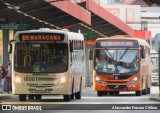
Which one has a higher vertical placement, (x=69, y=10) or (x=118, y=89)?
(x=69, y=10)

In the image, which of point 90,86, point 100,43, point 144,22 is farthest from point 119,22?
point 144,22

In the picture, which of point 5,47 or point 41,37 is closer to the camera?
point 41,37

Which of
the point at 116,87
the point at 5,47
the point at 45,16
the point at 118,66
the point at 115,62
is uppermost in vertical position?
the point at 45,16

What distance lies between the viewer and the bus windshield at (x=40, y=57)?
25.6 meters

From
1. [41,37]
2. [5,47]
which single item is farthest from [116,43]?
[5,47]

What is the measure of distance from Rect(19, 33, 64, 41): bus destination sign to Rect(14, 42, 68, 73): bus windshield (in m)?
0.18

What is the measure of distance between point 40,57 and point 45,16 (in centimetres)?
1379

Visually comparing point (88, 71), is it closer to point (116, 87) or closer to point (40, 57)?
point (116, 87)

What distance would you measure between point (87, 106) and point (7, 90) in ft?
65.0

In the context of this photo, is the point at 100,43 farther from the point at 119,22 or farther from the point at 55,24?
the point at 119,22

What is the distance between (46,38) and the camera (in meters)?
25.9

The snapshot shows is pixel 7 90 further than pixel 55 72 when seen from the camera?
Yes

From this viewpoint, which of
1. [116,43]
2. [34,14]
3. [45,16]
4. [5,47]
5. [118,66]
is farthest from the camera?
[5,47]

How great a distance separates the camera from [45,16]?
129 ft
